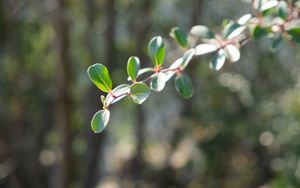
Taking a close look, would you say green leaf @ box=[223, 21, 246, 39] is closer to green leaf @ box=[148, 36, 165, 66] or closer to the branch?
the branch

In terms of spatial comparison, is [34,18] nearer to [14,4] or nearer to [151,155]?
[14,4]

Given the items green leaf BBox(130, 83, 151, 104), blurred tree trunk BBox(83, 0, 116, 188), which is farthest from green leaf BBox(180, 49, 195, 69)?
blurred tree trunk BBox(83, 0, 116, 188)

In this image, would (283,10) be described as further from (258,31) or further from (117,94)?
(117,94)

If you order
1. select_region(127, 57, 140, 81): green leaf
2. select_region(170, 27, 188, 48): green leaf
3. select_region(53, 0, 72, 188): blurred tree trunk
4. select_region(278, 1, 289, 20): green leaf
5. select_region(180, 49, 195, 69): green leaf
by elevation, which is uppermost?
select_region(53, 0, 72, 188): blurred tree trunk

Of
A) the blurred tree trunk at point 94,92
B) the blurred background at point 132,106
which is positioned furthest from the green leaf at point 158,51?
the blurred tree trunk at point 94,92

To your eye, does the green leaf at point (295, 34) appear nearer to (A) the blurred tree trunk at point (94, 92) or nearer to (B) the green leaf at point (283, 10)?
(B) the green leaf at point (283, 10)

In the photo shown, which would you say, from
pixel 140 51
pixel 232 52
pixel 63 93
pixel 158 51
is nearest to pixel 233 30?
pixel 232 52

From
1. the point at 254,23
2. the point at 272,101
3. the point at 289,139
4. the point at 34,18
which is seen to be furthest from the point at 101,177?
the point at 254,23
